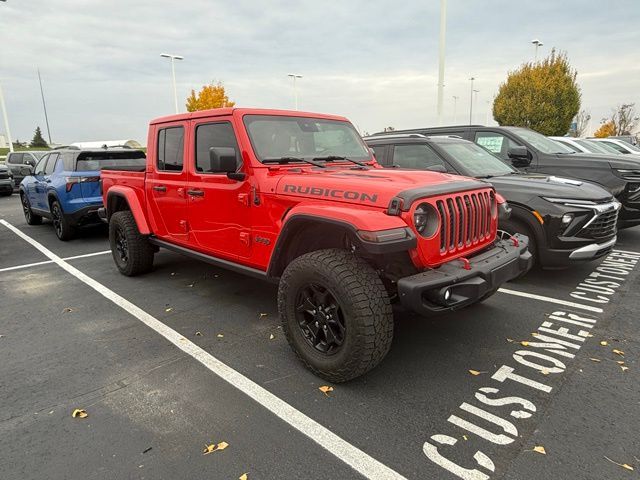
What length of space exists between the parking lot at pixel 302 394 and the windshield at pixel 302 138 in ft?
5.38

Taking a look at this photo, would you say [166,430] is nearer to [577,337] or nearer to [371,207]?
[371,207]

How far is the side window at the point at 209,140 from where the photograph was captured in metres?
3.89

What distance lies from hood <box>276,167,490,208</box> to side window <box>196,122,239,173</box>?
730mm

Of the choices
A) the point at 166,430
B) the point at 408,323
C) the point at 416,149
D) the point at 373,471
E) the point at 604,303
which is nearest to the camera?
the point at 373,471

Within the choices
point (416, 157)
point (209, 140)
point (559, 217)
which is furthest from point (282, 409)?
point (416, 157)

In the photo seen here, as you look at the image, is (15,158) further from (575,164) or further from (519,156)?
(575,164)

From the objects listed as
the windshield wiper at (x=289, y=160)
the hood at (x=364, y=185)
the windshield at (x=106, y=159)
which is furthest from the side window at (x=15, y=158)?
the hood at (x=364, y=185)

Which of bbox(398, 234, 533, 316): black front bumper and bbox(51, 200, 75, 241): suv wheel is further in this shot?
bbox(51, 200, 75, 241): suv wheel

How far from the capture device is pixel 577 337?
3650mm

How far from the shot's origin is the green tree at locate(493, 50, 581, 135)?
81.3ft

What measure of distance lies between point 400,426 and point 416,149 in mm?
4293

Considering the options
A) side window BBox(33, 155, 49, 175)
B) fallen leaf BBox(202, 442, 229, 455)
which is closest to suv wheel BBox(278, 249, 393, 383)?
fallen leaf BBox(202, 442, 229, 455)

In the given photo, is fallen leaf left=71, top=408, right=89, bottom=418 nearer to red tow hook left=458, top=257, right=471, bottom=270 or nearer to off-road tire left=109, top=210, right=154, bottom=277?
red tow hook left=458, top=257, right=471, bottom=270

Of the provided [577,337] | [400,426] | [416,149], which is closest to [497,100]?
[416,149]
